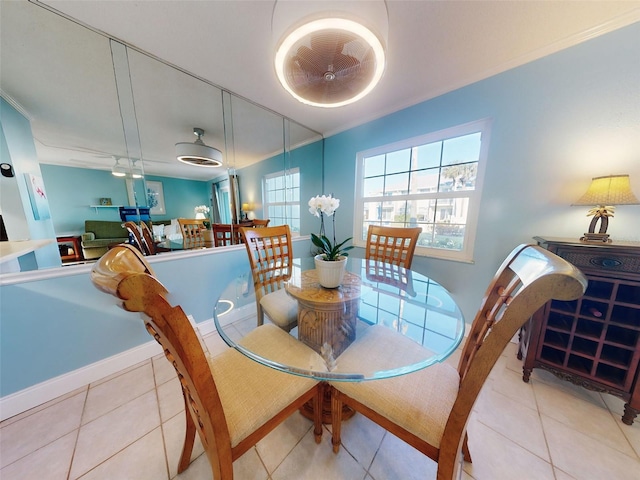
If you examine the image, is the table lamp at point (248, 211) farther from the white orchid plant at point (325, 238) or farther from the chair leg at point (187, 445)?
the chair leg at point (187, 445)

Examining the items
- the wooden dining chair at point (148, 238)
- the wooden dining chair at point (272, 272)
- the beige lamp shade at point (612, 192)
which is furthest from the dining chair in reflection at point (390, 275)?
the wooden dining chair at point (148, 238)

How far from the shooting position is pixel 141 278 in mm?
400

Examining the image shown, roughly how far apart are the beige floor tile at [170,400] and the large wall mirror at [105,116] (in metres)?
1.25

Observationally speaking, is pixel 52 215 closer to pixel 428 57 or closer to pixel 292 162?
pixel 292 162

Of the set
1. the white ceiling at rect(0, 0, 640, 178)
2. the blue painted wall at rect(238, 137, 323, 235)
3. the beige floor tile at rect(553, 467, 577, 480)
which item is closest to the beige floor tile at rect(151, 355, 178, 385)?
the white ceiling at rect(0, 0, 640, 178)

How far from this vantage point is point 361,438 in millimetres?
1069

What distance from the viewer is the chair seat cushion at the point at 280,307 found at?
1287mm

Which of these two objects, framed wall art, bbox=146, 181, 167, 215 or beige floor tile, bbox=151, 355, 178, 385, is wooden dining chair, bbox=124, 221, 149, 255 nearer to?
framed wall art, bbox=146, 181, 167, 215

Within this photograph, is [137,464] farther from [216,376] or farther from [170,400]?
[216,376]

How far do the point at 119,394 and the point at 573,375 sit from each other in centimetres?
300

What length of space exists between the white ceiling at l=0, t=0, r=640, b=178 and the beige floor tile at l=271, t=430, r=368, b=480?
2.03 metres

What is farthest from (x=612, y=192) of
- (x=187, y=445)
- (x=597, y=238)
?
(x=187, y=445)

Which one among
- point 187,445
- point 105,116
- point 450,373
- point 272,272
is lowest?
point 187,445

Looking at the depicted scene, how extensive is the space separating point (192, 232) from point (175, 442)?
152 centimetres
